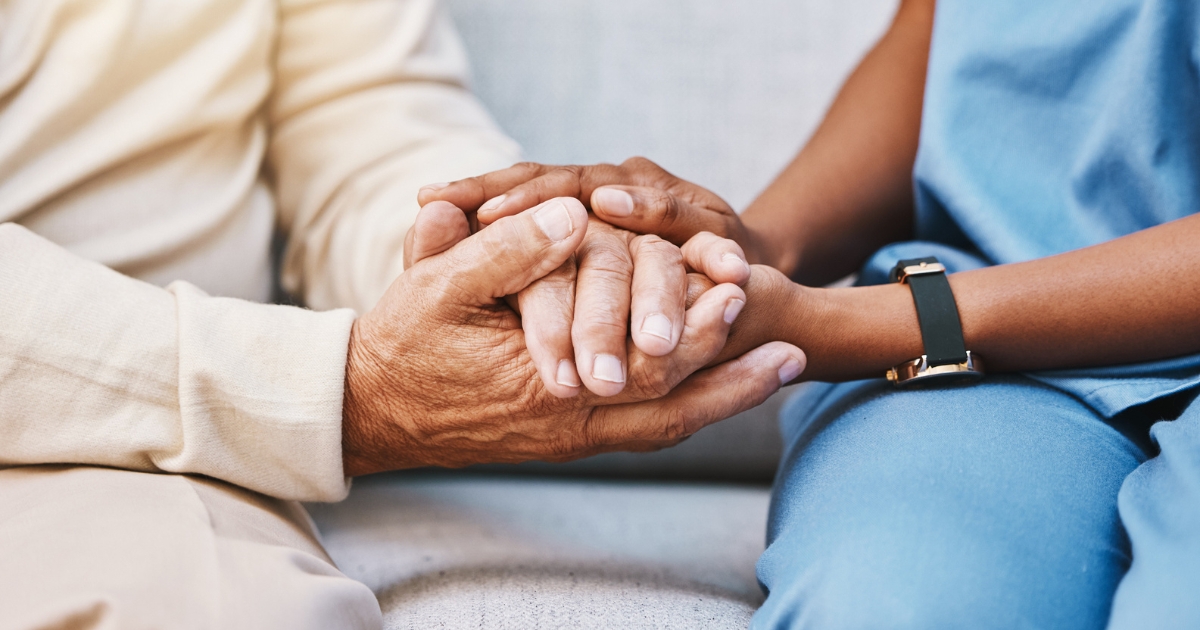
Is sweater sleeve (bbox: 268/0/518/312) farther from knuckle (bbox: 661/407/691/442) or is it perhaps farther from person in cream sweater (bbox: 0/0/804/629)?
knuckle (bbox: 661/407/691/442)

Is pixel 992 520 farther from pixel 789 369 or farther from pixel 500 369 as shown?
pixel 500 369

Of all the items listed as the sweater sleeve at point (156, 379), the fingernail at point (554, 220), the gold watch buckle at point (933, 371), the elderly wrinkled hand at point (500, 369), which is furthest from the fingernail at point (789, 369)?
the sweater sleeve at point (156, 379)

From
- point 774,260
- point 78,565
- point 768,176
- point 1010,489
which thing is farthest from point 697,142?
point 78,565

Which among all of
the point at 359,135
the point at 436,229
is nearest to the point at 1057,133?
the point at 436,229

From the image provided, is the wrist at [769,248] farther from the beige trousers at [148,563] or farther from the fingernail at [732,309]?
the beige trousers at [148,563]

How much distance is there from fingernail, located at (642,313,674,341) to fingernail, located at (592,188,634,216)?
150 millimetres

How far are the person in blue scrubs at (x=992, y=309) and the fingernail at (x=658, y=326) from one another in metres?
0.09

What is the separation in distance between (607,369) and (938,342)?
0.95 feet

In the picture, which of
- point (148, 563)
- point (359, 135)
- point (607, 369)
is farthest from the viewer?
point (359, 135)

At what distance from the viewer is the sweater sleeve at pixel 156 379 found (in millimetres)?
611

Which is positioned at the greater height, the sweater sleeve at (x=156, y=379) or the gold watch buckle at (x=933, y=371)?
the gold watch buckle at (x=933, y=371)

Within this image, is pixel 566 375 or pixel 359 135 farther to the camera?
pixel 359 135

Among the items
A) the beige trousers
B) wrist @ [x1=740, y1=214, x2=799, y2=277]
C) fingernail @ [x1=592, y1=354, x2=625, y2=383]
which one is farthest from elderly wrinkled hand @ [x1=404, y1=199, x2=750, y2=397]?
the beige trousers

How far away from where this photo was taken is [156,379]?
0.63 metres
